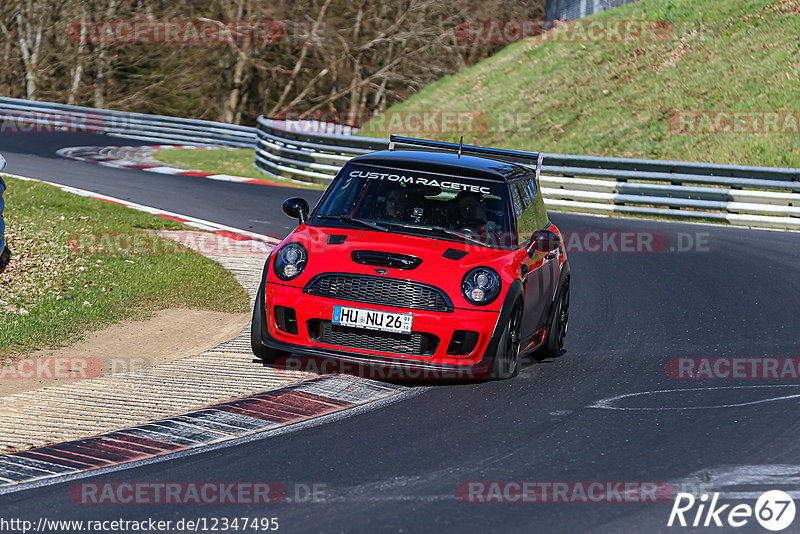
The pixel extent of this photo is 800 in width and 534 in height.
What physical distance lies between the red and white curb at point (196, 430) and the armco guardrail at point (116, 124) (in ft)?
83.3

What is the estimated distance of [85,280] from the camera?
11.2 meters

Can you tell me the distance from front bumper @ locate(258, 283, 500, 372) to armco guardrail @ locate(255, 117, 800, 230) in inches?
510

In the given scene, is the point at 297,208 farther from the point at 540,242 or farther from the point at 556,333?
the point at 556,333

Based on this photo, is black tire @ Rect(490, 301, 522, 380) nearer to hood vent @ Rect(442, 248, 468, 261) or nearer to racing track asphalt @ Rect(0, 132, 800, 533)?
racing track asphalt @ Rect(0, 132, 800, 533)

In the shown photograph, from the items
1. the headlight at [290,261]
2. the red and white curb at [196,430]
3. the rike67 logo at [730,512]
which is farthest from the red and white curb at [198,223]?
the rike67 logo at [730,512]

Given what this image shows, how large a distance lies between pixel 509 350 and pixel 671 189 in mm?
13178

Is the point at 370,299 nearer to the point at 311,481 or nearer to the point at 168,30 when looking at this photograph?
the point at 311,481

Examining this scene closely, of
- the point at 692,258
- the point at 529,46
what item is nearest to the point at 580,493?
the point at 692,258

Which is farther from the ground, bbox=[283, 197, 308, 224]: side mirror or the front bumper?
bbox=[283, 197, 308, 224]: side mirror

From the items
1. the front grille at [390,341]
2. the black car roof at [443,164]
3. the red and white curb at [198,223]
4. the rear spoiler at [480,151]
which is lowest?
the red and white curb at [198,223]

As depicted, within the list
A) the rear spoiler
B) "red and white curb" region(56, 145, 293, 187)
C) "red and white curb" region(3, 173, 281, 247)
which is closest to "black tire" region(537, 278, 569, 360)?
the rear spoiler

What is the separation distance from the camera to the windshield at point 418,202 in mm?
8383

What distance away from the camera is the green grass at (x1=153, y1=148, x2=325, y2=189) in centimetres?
2445

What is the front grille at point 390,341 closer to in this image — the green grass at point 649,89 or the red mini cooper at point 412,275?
the red mini cooper at point 412,275
